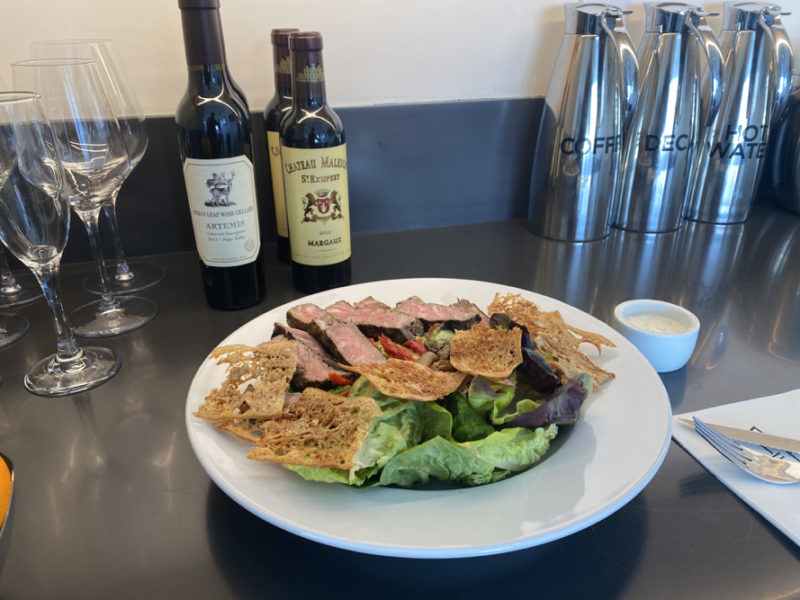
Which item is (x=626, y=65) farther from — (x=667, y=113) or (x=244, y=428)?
(x=244, y=428)

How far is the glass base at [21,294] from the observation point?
0.94 m

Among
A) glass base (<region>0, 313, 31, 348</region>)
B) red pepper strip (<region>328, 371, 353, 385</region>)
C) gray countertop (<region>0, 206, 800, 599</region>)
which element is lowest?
gray countertop (<region>0, 206, 800, 599</region>)

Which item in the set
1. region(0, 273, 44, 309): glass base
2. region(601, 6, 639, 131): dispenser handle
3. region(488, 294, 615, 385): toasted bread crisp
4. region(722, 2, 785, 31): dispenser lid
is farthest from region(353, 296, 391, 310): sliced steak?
region(722, 2, 785, 31): dispenser lid

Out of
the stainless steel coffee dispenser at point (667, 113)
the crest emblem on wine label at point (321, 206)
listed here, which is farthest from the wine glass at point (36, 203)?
the stainless steel coffee dispenser at point (667, 113)

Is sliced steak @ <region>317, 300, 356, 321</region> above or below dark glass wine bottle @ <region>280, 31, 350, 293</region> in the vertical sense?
below

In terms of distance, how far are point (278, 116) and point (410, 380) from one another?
0.59m

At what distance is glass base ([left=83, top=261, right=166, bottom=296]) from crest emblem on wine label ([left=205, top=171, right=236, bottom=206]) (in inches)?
11.1

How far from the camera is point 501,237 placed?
1229 mm

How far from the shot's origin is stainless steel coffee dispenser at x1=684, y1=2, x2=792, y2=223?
117cm

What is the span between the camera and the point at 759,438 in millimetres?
595

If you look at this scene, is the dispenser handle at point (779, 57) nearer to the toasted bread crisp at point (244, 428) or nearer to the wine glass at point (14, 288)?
the toasted bread crisp at point (244, 428)

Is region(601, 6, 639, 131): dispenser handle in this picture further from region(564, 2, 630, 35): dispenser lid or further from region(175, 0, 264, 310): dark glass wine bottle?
region(175, 0, 264, 310): dark glass wine bottle

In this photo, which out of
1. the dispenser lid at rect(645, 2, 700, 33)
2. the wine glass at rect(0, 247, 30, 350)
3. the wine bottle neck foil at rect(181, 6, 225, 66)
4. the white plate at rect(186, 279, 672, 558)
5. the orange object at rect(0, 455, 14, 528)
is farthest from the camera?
the dispenser lid at rect(645, 2, 700, 33)

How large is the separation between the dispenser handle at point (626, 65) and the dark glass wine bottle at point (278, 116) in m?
0.59
